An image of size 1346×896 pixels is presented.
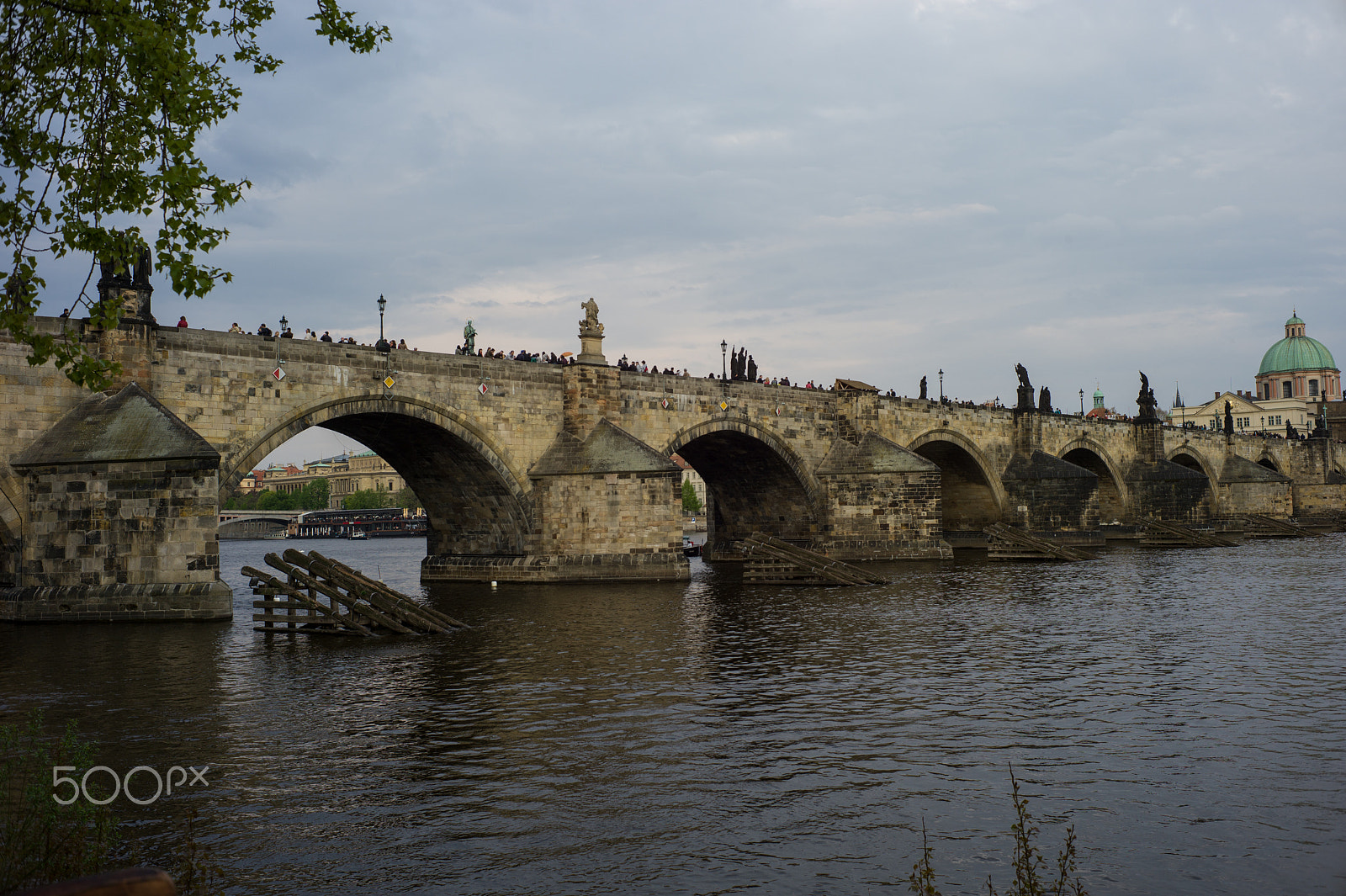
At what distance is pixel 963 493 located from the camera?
56.7 m

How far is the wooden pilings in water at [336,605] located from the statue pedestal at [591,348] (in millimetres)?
14365

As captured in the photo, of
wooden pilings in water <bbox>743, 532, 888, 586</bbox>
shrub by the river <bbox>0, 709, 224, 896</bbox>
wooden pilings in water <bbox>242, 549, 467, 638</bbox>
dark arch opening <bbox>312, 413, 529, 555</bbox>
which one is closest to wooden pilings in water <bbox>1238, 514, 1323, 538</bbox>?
wooden pilings in water <bbox>743, 532, 888, 586</bbox>

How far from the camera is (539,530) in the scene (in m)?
32.9

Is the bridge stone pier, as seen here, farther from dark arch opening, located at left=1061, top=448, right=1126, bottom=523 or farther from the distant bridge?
the distant bridge

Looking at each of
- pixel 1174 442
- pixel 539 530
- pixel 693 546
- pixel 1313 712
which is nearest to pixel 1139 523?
pixel 1174 442

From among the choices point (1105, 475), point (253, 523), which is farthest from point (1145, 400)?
point (253, 523)

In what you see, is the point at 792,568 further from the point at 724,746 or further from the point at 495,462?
the point at 724,746

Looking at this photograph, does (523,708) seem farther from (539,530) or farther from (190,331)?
(539,530)

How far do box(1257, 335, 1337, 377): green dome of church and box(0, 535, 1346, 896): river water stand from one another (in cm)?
12558

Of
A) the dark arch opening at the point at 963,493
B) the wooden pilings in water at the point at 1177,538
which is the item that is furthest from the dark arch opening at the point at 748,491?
the wooden pilings in water at the point at 1177,538

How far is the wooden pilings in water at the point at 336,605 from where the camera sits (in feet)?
68.4

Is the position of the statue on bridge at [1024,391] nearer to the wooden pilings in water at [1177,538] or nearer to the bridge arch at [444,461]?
the wooden pilings in water at [1177,538]

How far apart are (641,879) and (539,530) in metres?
25.8

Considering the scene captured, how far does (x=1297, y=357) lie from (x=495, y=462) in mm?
130425
